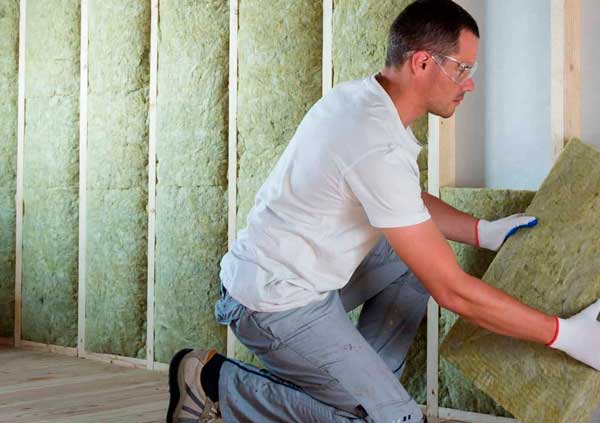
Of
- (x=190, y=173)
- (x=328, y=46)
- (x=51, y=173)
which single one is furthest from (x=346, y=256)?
(x=51, y=173)

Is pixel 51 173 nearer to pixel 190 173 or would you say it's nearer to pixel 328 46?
pixel 190 173

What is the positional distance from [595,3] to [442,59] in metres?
0.87

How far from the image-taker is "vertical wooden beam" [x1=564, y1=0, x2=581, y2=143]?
292 cm

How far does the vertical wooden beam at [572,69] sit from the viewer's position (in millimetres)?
2922

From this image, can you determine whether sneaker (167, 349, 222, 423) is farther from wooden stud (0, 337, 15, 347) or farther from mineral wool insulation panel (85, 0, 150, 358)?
wooden stud (0, 337, 15, 347)

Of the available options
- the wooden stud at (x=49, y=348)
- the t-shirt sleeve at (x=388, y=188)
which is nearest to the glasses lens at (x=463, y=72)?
the t-shirt sleeve at (x=388, y=188)

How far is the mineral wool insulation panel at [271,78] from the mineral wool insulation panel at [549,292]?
1.27 meters

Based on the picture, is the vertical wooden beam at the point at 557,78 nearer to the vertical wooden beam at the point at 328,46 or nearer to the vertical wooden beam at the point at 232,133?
the vertical wooden beam at the point at 328,46

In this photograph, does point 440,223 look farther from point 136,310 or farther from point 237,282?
point 136,310

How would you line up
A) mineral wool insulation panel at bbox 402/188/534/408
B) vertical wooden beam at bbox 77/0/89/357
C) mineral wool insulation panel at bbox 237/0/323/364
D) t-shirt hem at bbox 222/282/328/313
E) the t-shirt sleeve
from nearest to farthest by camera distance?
the t-shirt sleeve
t-shirt hem at bbox 222/282/328/313
mineral wool insulation panel at bbox 402/188/534/408
mineral wool insulation panel at bbox 237/0/323/364
vertical wooden beam at bbox 77/0/89/357

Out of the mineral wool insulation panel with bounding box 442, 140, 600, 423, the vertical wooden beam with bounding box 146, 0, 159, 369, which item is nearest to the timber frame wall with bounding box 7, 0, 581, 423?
the vertical wooden beam with bounding box 146, 0, 159, 369

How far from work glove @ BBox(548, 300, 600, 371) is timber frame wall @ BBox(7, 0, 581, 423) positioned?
0.82m

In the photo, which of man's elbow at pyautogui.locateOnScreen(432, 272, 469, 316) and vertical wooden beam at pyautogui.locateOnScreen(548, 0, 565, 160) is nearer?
man's elbow at pyautogui.locateOnScreen(432, 272, 469, 316)

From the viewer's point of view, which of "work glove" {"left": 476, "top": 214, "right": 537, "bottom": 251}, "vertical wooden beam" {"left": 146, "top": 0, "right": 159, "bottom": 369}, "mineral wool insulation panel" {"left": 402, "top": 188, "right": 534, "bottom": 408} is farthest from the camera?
"vertical wooden beam" {"left": 146, "top": 0, "right": 159, "bottom": 369}
